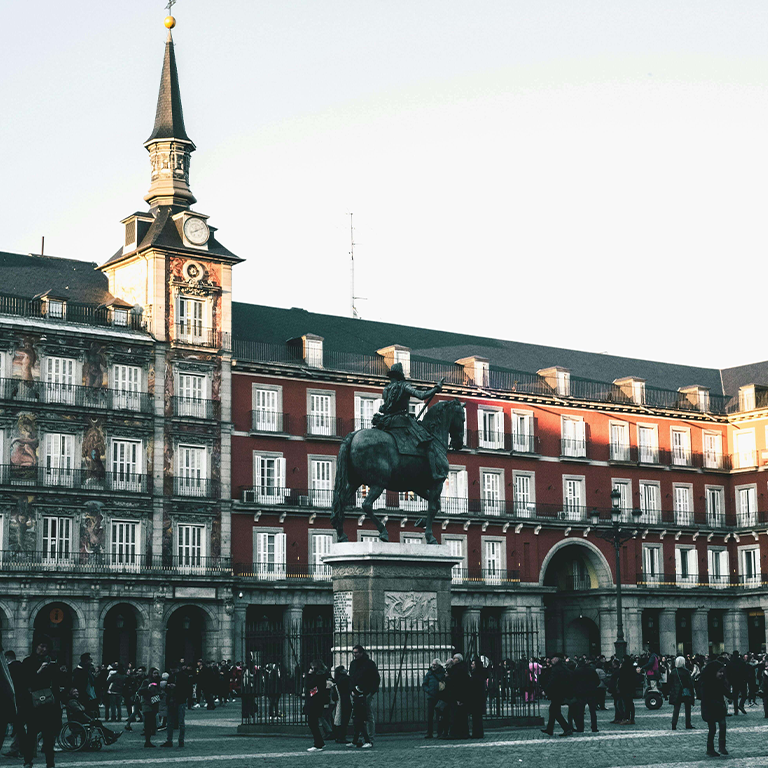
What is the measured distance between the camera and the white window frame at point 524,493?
214 ft

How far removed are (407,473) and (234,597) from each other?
32.8 metres

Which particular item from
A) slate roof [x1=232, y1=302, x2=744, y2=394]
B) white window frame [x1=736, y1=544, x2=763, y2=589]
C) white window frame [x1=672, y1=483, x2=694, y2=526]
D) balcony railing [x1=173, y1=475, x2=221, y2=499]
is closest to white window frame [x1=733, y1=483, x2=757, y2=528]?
white window frame [x1=736, y1=544, x2=763, y2=589]

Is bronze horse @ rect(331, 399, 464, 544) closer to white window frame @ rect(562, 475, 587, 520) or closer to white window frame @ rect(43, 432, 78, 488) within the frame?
white window frame @ rect(43, 432, 78, 488)

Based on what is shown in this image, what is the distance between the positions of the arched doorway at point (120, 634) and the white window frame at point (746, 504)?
33.2m

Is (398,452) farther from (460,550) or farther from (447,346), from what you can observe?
(447,346)

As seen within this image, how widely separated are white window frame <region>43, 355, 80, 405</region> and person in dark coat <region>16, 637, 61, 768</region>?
35.1m

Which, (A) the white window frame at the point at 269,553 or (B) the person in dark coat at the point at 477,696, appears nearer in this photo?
(B) the person in dark coat at the point at 477,696

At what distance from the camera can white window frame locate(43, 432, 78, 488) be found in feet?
172

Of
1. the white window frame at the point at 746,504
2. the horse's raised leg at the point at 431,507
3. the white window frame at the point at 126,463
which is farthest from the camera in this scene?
the white window frame at the point at 746,504

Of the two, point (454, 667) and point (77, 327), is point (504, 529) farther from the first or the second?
point (454, 667)

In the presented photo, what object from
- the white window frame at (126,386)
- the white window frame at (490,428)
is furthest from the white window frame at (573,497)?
the white window frame at (126,386)

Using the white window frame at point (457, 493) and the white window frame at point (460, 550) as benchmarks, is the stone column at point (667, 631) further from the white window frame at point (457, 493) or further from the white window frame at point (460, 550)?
the white window frame at point (457, 493)

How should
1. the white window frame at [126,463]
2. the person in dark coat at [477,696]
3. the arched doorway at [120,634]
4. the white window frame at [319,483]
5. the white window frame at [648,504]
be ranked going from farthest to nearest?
the white window frame at [648,504] < the white window frame at [319,483] < the white window frame at [126,463] < the arched doorway at [120,634] < the person in dark coat at [477,696]

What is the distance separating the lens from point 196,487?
55656mm
